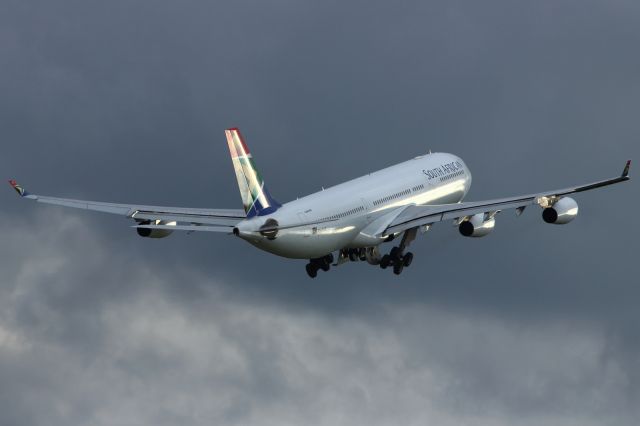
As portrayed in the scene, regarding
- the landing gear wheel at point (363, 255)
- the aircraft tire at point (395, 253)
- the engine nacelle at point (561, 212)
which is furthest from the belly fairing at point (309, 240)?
the engine nacelle at point (561, 212)

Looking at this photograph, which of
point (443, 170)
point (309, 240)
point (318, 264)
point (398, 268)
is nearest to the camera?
point (309, 240)

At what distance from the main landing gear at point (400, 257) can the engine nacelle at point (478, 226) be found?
4887 millimetres

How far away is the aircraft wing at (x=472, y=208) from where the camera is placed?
271ft

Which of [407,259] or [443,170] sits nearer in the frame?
[407,259]

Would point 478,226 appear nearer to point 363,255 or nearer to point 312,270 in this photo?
point 363,255

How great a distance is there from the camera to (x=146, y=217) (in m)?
85.0

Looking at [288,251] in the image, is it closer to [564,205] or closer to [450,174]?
[564,205]

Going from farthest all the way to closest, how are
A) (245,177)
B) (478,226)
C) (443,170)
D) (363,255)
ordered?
(443,170) < (363,255) < (478,226) < (245,177)

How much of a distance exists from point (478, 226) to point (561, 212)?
17.3 ft

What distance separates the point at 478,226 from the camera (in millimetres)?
85938

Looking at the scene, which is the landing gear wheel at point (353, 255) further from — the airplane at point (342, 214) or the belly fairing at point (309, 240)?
the belly fairing at point (309, 240)

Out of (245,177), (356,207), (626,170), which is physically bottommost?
(245,177)

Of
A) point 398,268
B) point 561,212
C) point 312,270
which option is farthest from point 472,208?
point 312,270

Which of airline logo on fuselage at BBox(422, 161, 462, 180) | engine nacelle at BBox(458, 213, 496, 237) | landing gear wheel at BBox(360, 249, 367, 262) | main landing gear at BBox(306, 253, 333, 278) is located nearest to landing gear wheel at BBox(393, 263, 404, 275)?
landing gear wheel at BBox(360, 249, 367, 262)
